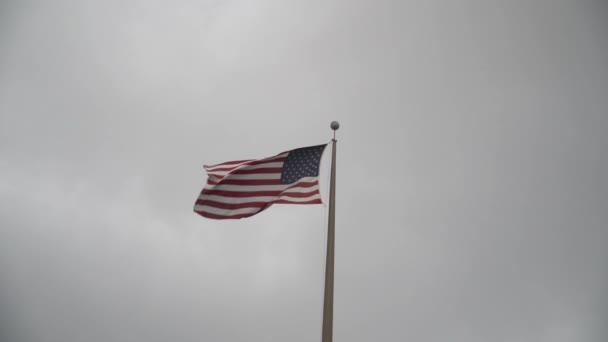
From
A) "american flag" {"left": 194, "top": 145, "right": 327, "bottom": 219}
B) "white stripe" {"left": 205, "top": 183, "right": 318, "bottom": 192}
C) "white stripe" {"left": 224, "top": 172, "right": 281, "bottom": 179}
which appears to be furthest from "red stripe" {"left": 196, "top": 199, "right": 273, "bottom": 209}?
"white stripe" {"left": 224, "top": 172, "right": 281, "bottom": 179}

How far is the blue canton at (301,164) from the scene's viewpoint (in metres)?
15.2

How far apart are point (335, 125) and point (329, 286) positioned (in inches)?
278

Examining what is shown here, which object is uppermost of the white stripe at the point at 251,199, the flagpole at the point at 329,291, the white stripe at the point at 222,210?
the white stripe at the point at 251,199

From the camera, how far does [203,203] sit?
50.2 ft

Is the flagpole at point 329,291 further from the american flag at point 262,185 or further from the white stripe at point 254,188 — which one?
the american flag at point 262,185

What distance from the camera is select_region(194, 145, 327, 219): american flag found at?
14883 millimetres

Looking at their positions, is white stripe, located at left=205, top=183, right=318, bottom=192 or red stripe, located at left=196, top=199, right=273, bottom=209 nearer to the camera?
red stripe, located at left=196, top=199, right=273, bottom=209

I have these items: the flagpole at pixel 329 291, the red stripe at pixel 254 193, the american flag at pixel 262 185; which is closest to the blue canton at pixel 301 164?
the american flag at pixel 262 185

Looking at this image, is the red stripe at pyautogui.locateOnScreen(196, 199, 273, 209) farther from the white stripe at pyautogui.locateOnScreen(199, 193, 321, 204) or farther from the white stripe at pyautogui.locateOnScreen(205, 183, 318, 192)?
the white stripe at pyautogui.locateOnScreen(205, 183, 318, 192)

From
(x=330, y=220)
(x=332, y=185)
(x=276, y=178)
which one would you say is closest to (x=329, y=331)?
(x=330, y=220)

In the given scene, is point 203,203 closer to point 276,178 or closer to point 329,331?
point 276,178

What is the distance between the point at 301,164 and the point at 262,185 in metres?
1.69

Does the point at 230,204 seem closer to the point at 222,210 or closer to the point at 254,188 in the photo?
the point at 222,210

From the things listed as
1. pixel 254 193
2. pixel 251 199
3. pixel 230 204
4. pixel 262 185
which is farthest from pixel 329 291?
pixel 230 204
